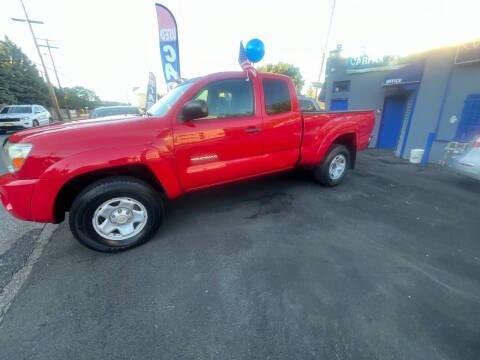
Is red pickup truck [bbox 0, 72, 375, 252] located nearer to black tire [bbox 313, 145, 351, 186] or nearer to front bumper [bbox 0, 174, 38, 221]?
front bumper [bbox 0, 174, 38, 221]

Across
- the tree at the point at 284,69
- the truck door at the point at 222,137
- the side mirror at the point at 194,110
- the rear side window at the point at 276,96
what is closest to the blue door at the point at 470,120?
the rear side window at the point at 276,96

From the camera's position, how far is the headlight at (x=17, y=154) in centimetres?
217

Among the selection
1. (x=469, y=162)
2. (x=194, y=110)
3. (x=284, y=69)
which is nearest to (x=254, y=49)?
(x=194, y=110)

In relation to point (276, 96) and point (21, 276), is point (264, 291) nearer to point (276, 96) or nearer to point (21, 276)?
point (21, 276)

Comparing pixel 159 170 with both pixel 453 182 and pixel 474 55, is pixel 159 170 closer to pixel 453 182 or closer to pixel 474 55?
pixel 453 182

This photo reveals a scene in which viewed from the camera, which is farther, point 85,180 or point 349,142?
point 349,142

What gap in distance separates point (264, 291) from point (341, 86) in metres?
11.0

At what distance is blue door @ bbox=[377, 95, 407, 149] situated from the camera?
870 centimetres

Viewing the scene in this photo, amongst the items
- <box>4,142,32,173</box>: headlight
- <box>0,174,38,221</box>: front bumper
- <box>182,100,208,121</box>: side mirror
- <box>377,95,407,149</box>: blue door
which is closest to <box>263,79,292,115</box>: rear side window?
<box>182,100,208,121</box>: side mirror

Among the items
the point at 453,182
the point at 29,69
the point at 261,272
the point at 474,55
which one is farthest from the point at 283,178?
the point at 29,69

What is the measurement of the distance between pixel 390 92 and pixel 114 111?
10.0m

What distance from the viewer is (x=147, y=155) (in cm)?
253

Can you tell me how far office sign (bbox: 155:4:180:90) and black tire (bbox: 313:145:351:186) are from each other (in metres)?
3.66

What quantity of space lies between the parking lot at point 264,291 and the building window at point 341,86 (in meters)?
8.48
